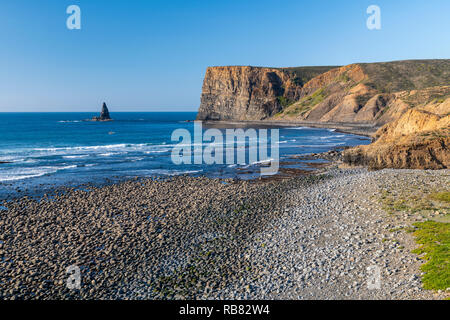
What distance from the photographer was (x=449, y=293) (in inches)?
428

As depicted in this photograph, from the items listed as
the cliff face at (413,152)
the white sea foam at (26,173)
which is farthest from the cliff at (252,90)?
the white sea foam at (26,173)

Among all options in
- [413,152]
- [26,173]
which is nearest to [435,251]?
[413,152]

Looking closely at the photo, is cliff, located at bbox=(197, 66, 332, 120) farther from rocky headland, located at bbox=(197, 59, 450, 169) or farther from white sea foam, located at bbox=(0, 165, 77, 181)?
white sea foam, located at bbox=(0, 165, 77, 181)

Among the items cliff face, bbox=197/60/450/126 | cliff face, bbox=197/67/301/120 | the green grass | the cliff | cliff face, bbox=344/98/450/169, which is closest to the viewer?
the green grass

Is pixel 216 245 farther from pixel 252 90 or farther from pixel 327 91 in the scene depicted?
pixel 252 90

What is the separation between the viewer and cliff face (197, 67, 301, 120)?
596 feet

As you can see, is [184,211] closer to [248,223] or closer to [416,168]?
[248,223]

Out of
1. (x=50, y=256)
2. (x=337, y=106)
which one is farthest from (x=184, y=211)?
(x=337, y=106)

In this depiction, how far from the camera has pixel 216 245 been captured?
58.7 ft

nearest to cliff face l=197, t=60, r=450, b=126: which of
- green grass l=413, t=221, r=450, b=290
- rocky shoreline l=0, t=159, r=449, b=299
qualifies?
rocky shoreline l=0, t=159, r=449, b=299

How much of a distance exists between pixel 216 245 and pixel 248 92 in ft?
568

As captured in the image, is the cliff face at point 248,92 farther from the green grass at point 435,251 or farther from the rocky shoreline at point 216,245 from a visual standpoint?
the green grass at point 435,251

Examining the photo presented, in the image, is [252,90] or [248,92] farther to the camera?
[252,90]

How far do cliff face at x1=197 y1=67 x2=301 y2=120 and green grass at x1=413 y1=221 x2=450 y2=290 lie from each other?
165867 millimetres
